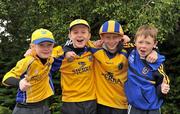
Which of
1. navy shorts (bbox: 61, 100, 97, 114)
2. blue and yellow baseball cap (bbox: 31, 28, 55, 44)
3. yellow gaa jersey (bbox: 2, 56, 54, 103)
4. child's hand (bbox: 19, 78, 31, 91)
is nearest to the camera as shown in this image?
child's hand (bbox: 19, 78, 31, 91)

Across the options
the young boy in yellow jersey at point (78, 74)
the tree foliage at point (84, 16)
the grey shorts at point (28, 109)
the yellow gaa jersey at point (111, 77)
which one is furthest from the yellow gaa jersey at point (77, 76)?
the tree foliage at point (84, 16)

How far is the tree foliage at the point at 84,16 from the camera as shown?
825cm

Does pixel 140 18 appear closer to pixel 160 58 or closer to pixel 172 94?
pixel 160 58

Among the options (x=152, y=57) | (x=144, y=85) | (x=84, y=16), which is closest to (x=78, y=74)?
(x=144, y=85)

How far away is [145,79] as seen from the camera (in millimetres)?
5465

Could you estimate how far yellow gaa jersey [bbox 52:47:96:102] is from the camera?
19.0 ft

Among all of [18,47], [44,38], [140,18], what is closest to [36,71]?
[44,38]

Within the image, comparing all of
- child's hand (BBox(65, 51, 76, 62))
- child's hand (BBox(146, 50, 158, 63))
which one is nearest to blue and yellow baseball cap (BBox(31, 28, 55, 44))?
child's hand (BBox(65, 51, 76, 62))

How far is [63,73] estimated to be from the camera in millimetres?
5867

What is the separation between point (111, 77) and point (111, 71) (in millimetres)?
79

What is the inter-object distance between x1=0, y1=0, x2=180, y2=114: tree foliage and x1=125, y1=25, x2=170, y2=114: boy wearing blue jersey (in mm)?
2549

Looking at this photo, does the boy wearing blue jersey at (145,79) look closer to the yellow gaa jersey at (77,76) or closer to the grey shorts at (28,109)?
the yellow gaa jersey at (77,76)

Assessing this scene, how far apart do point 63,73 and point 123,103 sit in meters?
0.90

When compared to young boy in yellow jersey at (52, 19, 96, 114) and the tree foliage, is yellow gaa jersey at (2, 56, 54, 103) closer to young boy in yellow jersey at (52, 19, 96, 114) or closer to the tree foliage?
young boy in yellow jersey at (52, 19, 96, 114)
